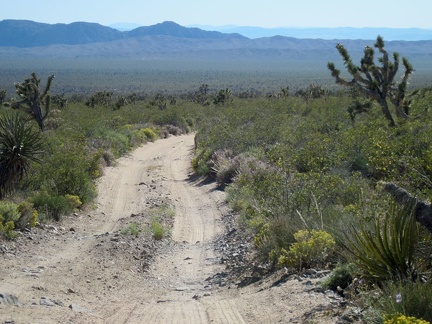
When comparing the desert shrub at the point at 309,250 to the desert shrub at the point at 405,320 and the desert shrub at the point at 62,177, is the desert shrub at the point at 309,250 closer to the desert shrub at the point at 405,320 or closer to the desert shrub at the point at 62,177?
the desert shrub at the point at 405,320

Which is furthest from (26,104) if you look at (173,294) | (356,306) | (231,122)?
(356,306)

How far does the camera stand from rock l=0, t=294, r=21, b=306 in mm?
7836

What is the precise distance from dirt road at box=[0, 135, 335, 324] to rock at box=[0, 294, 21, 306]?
64 mm

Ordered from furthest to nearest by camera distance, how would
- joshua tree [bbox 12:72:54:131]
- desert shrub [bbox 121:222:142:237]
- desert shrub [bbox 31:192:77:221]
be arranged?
joshua tree [bbox 12:72:54:131]
desert shrub [bbox 31:192:77:221]
desert shrub [bbox 121:222:142:237]

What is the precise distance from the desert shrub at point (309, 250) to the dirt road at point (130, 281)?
1.78 ft

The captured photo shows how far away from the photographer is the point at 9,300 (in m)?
7.94

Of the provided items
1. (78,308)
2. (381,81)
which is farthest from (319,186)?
(381,81)

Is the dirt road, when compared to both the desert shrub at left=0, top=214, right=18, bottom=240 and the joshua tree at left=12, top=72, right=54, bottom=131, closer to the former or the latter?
the desert shrub at left=0, top=214, right=18, bottom=240

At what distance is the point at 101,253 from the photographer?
1188 centimetres

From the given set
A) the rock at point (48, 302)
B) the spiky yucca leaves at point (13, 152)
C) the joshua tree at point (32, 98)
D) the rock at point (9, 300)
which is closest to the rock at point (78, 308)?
the rock at point (48, 302)

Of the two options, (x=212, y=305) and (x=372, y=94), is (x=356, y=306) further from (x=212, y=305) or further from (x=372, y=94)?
(x=372, y=94)

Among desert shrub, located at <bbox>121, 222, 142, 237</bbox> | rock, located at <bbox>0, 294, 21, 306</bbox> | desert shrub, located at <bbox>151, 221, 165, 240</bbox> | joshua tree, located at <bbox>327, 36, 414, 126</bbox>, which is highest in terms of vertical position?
joshua tree, located at <bbox>327, 36, 414, 126</bbox>

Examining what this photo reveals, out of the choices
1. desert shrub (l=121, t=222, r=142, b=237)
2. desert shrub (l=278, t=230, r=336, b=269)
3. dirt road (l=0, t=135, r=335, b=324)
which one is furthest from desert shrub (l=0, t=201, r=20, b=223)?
desert shrub (l=278, t=230, r=336, b=269)

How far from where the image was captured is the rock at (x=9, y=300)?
25.7 ft
